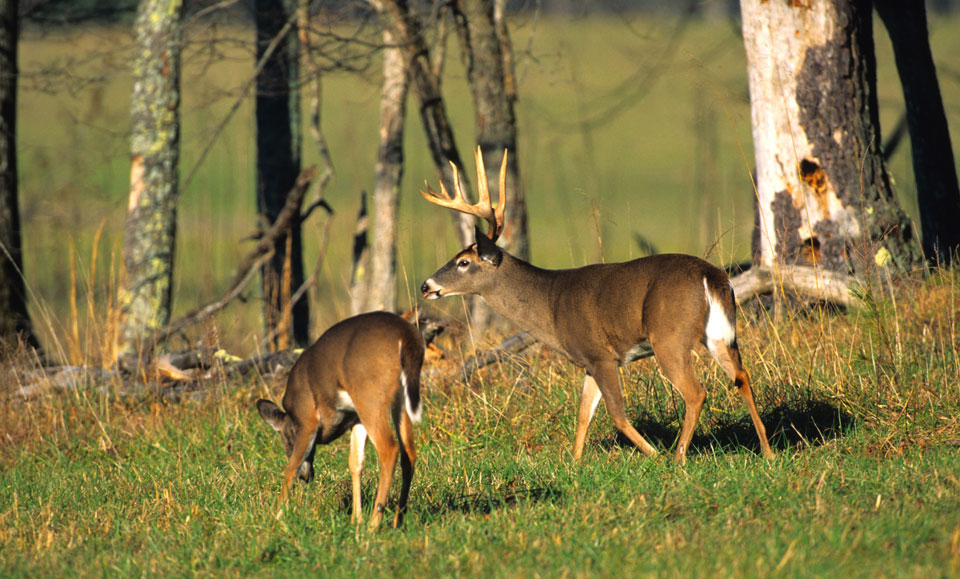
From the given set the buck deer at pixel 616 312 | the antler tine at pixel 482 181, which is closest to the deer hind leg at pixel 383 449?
the buck deer at pixel 616 312

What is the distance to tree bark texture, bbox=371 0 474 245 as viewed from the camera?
32.1ft

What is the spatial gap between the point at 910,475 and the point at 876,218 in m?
3.17

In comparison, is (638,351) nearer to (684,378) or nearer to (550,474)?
(684,378)

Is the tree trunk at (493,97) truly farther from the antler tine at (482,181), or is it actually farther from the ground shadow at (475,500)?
the ground shadow at (475,500)

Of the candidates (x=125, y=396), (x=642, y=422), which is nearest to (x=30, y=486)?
(x=125, y=396)

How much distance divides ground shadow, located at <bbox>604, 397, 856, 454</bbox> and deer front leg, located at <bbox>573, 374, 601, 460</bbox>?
21 centimetres

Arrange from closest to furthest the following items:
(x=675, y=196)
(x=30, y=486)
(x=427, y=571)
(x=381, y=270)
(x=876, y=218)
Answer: (x=427, y=571), (x=30, y=486), (x=876, y=218), (x=381, y=270), (x=675, y=196)

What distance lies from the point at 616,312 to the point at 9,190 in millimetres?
6452

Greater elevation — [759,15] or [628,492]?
[759,15]

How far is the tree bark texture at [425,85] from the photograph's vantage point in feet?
32.1

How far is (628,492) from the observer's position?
4.56 meters

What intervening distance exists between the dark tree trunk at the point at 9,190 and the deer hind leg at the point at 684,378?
620 cm

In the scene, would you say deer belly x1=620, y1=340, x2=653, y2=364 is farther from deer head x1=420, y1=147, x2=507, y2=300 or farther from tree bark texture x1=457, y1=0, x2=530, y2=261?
tree bark texture x1=457, y1=0, x2=530, y2=261

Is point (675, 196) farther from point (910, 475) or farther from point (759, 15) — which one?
point (910, 475)
